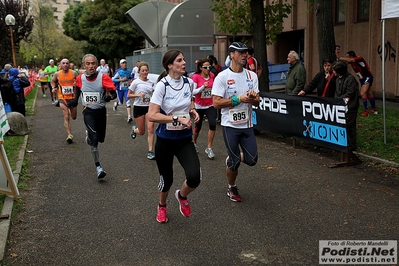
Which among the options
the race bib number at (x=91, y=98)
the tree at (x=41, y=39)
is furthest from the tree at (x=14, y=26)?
the race bib number at (x=91, y=98)

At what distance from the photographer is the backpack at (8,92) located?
42.1 ft

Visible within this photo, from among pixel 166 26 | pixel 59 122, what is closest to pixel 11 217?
pixel 59 122

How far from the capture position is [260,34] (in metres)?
13.1

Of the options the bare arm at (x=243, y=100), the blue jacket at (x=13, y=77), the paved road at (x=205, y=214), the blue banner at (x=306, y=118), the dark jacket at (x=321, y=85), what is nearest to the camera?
the paved road at (x=205, y=214)

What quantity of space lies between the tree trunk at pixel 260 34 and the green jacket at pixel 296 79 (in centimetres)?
227

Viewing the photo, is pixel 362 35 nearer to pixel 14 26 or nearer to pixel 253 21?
pixel 253 21

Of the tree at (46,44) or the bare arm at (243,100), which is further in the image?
the tree at (46,44)

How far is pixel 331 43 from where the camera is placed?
36.9 ft

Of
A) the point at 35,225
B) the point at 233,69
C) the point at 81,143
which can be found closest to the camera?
the point at 35,225

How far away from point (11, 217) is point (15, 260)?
1.30 meters

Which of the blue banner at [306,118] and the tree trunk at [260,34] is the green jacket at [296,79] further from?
the tree trunk at [260,34]

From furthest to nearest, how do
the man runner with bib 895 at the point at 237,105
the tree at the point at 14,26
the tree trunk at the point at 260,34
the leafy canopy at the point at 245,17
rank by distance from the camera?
the tree at the point at 14,26 < the leafy canopy at the point at 245,17 < the tree trunk at the point at 260,34 < the man runner with bib 895 at the point at 237,105

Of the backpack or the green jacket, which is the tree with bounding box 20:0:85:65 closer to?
the backpack

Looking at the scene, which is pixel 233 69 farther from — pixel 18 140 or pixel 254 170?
pixel 18 140
